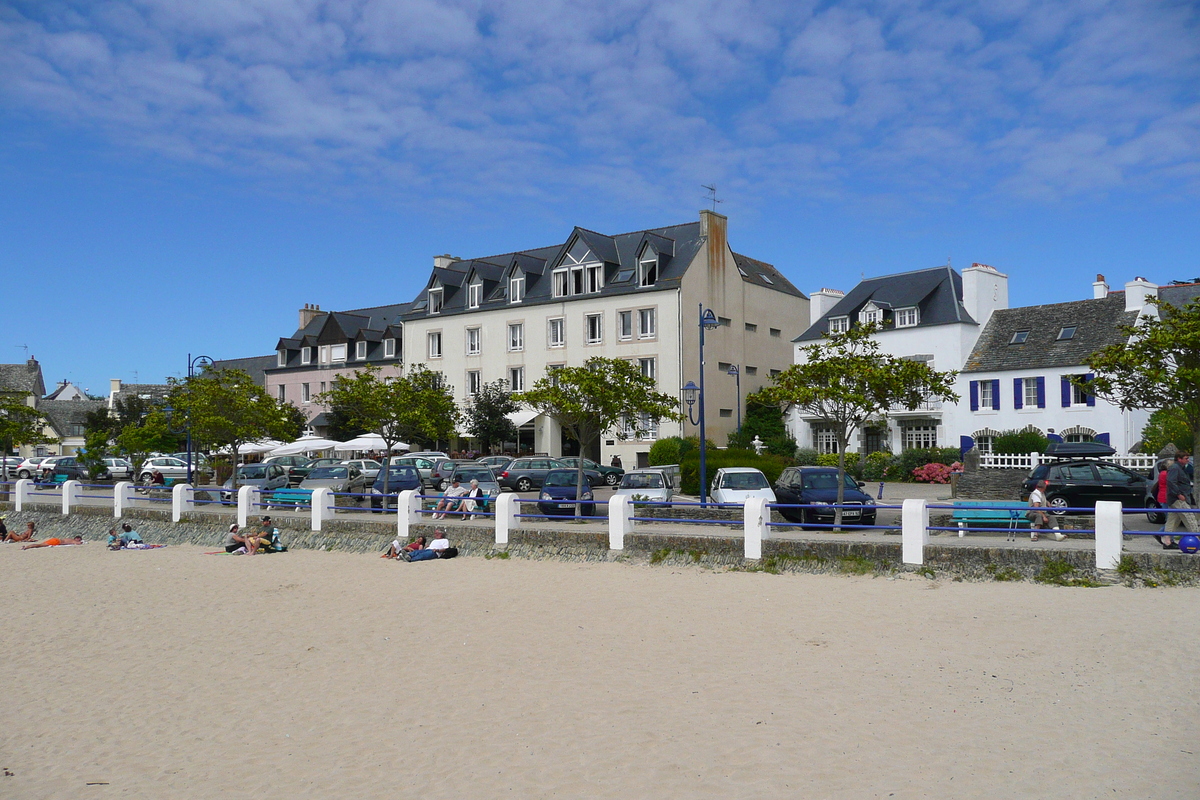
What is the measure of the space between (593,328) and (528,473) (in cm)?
1346

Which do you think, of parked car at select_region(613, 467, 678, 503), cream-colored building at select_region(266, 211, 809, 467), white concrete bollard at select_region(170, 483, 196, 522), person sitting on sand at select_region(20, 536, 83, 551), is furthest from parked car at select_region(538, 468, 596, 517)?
cream-colored building at select_region(266, 211, 809, 467)

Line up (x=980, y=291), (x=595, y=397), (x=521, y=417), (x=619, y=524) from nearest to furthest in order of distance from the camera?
(x=619, y=524) < (x=595, y=397) < (x=980, y=291) < (x=521, y=417)

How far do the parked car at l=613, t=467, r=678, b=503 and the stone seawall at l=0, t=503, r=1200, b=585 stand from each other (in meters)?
3.43

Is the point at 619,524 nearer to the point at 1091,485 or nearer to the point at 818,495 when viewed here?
the point at 818,495

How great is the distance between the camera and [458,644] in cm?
1143

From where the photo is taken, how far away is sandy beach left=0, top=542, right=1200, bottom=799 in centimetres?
692

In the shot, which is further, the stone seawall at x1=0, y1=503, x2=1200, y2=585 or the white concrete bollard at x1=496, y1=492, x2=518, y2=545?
the white concrete bollard at x1=496, y1=492, x2=518, y2=545

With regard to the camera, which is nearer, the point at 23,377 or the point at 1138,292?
the point at 1138,292

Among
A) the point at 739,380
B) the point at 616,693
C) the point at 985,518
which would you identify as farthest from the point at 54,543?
the point at 739,380

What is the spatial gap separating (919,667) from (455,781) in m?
5.20

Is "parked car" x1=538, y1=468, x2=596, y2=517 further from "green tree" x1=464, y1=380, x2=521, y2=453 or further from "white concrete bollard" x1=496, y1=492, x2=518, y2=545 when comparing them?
"green tree" x1=464, y1=380, x2=521, y2=453

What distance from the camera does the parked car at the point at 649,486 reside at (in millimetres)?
23266

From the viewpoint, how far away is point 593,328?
46.5 metres

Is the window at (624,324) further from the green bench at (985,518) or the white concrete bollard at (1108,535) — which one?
the white concrete bollard at (1108,535)
